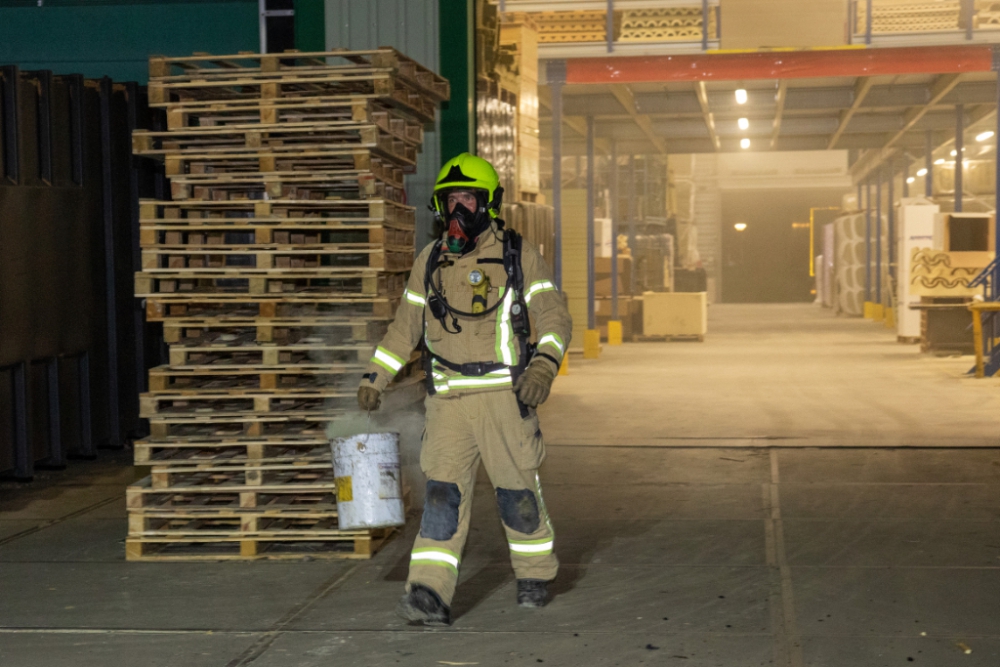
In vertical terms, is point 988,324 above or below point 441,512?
above

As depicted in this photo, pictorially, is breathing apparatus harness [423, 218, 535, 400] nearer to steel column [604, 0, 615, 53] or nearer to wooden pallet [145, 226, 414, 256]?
wooden pallet [145, 226, 414, 256]

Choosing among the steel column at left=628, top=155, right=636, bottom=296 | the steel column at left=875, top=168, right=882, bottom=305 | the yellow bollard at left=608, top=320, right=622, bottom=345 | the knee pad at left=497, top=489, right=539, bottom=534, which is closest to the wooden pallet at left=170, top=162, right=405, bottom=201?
the knee pad at left=497, top=489, right=539, bottom=534

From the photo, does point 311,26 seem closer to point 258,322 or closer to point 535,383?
point 258,322

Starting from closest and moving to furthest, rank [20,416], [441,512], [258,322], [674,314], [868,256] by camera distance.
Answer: [441,512] → [258,322] → [20,416] → [674,314] → [868,256]

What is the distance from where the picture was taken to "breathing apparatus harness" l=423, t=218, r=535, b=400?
492cm

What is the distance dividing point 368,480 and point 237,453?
54.0 inches

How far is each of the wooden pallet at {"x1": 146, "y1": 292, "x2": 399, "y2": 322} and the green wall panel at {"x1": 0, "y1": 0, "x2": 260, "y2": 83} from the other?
14.7ft

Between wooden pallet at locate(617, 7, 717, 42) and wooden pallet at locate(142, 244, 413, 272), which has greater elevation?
wooden pallet at locate(617, 7, 717, 42)

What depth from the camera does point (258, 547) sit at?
6164 millimetres

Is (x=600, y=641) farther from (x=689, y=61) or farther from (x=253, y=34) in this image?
(x=689, y=61)

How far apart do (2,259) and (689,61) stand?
1134cm

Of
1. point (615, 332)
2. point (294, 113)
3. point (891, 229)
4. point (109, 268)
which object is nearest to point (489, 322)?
point (294, 113)

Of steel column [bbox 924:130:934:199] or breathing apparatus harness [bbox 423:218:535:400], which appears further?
steel column [bbox 924:130:934:199]

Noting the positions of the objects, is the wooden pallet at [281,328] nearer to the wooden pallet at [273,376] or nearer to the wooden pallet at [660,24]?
the wooden pallet at [273,376]
